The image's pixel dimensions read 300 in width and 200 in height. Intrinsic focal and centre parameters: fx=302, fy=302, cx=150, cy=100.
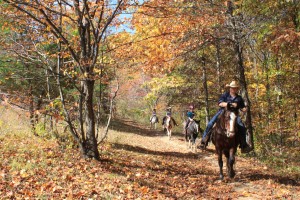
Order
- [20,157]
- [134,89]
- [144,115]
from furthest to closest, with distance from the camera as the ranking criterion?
[134,89], [144,115], [20,157]

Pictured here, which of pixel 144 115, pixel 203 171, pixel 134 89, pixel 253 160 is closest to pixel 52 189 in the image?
pixel 203 171

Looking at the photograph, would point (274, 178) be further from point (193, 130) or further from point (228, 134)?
point (193, 130)

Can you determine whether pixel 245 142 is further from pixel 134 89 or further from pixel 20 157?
pixel 134 89

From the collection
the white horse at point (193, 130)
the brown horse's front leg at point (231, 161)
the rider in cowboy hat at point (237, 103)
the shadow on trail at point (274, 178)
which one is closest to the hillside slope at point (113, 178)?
the shadow on trail at point (274, 178)

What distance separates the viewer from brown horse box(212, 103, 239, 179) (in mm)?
9305

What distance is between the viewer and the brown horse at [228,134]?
9.30 meters

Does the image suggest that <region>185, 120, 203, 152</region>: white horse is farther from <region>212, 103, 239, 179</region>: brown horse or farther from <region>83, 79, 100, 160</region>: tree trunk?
<region>83, 79, 100, 160</region>: tree trunk

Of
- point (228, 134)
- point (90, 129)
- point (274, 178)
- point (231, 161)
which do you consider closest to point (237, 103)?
point (228, 134)

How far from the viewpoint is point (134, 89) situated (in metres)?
59.2

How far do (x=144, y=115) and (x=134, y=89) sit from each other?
10.1 m

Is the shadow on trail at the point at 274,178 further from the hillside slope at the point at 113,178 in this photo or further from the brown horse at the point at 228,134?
the brown horse at the point at 228,134

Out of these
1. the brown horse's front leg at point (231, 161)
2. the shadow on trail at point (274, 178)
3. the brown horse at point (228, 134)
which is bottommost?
the shadow on trail at point (274, 178)

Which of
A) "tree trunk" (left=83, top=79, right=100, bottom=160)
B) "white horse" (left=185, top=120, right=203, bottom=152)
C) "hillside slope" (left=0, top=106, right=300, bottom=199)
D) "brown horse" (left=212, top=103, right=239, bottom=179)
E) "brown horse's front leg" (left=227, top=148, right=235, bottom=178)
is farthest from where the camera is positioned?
"white horse" (left=185, top=120, right=203, bottom=152)

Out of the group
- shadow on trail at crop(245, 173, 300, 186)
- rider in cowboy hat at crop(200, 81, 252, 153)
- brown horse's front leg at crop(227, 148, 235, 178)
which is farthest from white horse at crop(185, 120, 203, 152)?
rider in cowboy hat at crop(200, 81, 252, 153)
